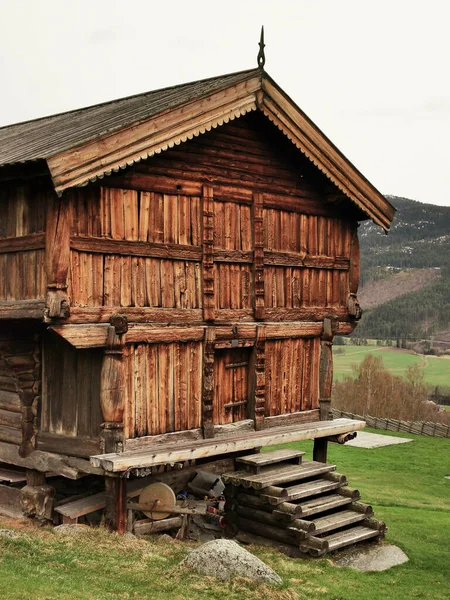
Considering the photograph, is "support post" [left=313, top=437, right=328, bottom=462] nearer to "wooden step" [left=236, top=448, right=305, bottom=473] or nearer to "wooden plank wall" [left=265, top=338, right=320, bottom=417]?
"wooden plank wall" [left=265, top=338, right=320, bottom=417]

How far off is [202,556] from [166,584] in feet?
2.90

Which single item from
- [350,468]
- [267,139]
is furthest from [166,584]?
[350,468]

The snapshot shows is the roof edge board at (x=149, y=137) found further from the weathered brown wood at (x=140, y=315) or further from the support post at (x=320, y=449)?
the support post at (x=320, y=449)

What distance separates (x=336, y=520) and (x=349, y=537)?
0.40m

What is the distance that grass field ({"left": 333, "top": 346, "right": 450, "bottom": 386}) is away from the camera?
9075 centimetres

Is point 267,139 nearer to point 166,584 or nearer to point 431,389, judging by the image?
point 166,584

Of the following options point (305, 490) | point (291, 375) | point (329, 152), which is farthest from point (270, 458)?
point (329, 152)

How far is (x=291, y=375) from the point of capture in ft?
54.3

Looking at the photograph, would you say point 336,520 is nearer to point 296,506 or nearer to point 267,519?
point 296,506

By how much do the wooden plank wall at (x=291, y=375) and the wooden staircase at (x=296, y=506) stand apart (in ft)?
3.68

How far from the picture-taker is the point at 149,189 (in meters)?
13.6

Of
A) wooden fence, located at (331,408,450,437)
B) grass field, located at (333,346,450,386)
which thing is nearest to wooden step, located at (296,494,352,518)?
wooden fence, located at (331,408,450,437)

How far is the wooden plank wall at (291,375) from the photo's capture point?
16.1 metres

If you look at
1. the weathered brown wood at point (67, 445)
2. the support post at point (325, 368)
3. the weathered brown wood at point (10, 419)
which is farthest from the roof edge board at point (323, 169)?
the weathered brown wood at point (10, 419)
